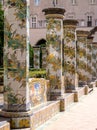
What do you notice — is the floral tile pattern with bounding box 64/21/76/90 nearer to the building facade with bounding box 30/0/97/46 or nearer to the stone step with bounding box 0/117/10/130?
the stone step with bounding box 0/117/10/130

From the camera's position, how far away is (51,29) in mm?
11844

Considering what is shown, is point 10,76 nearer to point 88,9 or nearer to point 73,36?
A: point 73,36

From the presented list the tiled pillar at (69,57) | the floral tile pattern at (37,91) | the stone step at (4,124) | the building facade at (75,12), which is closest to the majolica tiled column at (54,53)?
the floral tile pattern at (37,91)

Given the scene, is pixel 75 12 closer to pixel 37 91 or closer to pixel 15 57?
pixel 37 91

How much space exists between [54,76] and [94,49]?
43.6 ft

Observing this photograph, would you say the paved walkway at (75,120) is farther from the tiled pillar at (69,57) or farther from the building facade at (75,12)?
the building facade at (75,12)

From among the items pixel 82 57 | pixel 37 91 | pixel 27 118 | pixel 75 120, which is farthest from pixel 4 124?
pixel 82 57

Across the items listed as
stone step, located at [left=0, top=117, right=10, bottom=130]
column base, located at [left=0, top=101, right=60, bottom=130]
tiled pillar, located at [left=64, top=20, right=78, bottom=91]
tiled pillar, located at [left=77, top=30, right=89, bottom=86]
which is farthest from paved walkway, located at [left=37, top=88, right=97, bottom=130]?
tiled pillar, located at [left=77, top=30, right=89, bottom=86]

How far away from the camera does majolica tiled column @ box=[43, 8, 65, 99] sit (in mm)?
11812

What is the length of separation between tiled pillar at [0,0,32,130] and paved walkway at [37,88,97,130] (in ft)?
3.76

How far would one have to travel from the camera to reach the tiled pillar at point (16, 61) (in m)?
7.91

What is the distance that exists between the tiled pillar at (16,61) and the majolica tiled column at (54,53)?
152 inches

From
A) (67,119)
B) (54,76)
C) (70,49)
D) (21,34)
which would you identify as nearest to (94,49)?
(70,49)

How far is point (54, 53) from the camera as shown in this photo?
11.9 metres
